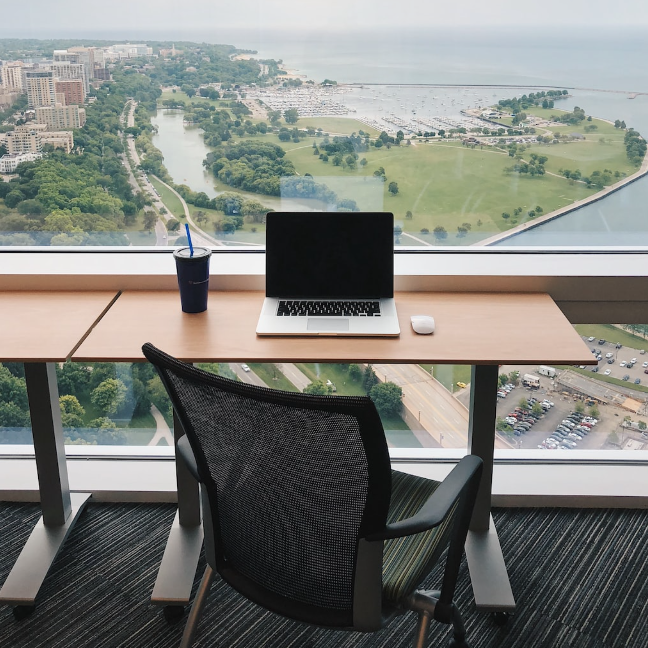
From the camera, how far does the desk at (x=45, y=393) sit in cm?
202

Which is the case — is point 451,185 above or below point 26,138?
below

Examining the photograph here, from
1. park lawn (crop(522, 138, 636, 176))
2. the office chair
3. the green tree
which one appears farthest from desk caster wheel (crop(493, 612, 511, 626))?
A: the green tree

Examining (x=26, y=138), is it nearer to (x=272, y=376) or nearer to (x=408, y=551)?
(x=272, y=376)

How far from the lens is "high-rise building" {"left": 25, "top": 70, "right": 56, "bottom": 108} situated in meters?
2.62

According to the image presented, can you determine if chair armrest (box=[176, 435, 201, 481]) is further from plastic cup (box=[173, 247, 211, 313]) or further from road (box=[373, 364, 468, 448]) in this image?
road (box=[373, 364, 468, 448])

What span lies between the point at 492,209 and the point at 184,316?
118 cm

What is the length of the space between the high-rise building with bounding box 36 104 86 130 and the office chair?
154cm

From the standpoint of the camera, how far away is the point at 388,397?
8.93 feet

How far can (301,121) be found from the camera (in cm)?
265

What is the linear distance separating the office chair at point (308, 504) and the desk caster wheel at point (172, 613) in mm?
632

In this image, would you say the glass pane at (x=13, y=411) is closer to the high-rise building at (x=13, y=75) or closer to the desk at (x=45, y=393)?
the desk at (x=45, y=393)

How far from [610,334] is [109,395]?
1.81 m

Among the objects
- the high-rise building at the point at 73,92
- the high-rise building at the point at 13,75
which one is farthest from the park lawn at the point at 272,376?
the high-rise building at the point at 13,75

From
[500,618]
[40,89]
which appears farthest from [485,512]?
[40,89]
